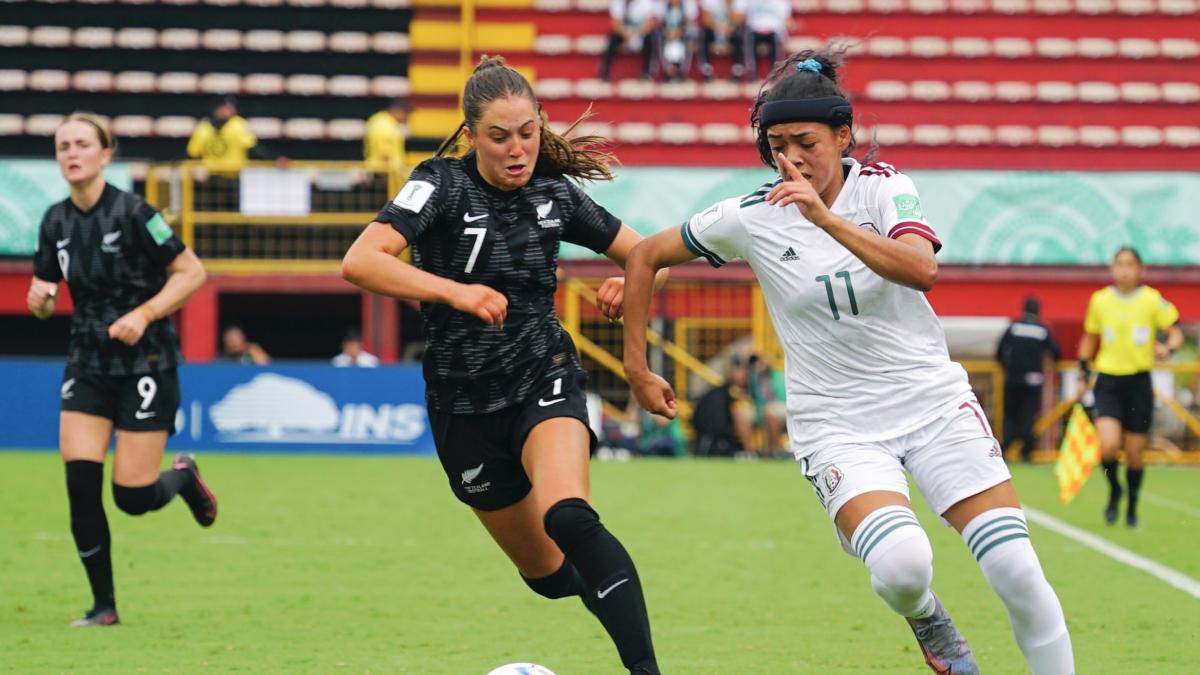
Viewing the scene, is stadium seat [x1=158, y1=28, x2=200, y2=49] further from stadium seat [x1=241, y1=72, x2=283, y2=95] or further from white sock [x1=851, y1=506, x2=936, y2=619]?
white sock [x1=851, y1=506, x2=936, y2=619]

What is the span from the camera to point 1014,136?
25578 mm

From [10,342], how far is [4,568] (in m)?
15.0

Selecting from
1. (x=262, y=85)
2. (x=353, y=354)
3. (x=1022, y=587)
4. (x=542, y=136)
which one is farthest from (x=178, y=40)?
(x=1022, y=587)

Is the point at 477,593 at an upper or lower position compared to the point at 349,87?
lower

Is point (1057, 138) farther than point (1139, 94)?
No

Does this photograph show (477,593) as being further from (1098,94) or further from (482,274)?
(1098,94)

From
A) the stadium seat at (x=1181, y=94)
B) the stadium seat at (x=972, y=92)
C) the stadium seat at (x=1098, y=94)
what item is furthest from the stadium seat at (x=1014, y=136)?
the stadium seat at (x=1181, y=94)

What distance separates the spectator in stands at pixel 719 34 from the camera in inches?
1035

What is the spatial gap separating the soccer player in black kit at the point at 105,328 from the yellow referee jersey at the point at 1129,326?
7.45 metres

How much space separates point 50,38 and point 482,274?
73.4ft

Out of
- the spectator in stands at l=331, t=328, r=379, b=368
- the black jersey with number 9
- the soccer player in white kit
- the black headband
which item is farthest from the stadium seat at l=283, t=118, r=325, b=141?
Result: the black headband

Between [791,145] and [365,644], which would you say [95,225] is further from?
[791,145]

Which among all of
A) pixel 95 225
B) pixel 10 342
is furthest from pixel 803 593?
pixel 10 342

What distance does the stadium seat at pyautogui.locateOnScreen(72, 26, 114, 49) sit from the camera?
26281 millimetres
